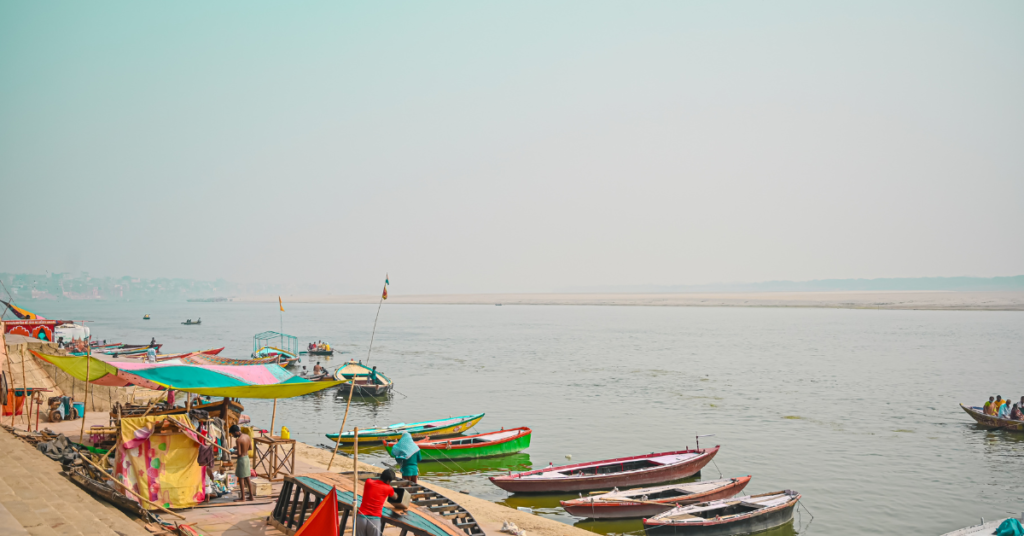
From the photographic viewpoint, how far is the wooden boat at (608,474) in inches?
821

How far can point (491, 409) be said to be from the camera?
126 feet

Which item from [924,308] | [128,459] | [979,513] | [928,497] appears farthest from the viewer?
[924,308]

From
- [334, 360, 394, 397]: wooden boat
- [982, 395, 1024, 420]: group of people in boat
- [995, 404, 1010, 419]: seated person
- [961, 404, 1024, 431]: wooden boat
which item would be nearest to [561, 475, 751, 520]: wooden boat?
[961, 404, 1024, 431]: wooden boat

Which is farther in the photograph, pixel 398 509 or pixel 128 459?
pixel 128 459

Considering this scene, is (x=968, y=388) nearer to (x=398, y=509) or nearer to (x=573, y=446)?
(x=573, y=446)

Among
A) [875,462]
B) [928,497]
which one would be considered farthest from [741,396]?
[928,497]

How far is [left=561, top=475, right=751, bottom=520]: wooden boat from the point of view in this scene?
1875 cm

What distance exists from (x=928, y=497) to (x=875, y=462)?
447 centimetres

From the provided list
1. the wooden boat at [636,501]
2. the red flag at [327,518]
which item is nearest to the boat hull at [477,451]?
the wooden boat at [636,501]

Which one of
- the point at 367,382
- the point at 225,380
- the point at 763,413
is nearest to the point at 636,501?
the point at 225,380

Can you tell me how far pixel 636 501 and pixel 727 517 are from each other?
264 centimetres

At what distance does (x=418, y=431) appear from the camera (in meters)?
28.5

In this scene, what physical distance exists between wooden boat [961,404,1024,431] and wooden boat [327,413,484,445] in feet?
80.0

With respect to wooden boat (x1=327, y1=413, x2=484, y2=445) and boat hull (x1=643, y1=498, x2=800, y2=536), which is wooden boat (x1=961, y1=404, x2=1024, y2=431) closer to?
boat hull (x1=643, y1=498, x2=800, y2=536)
